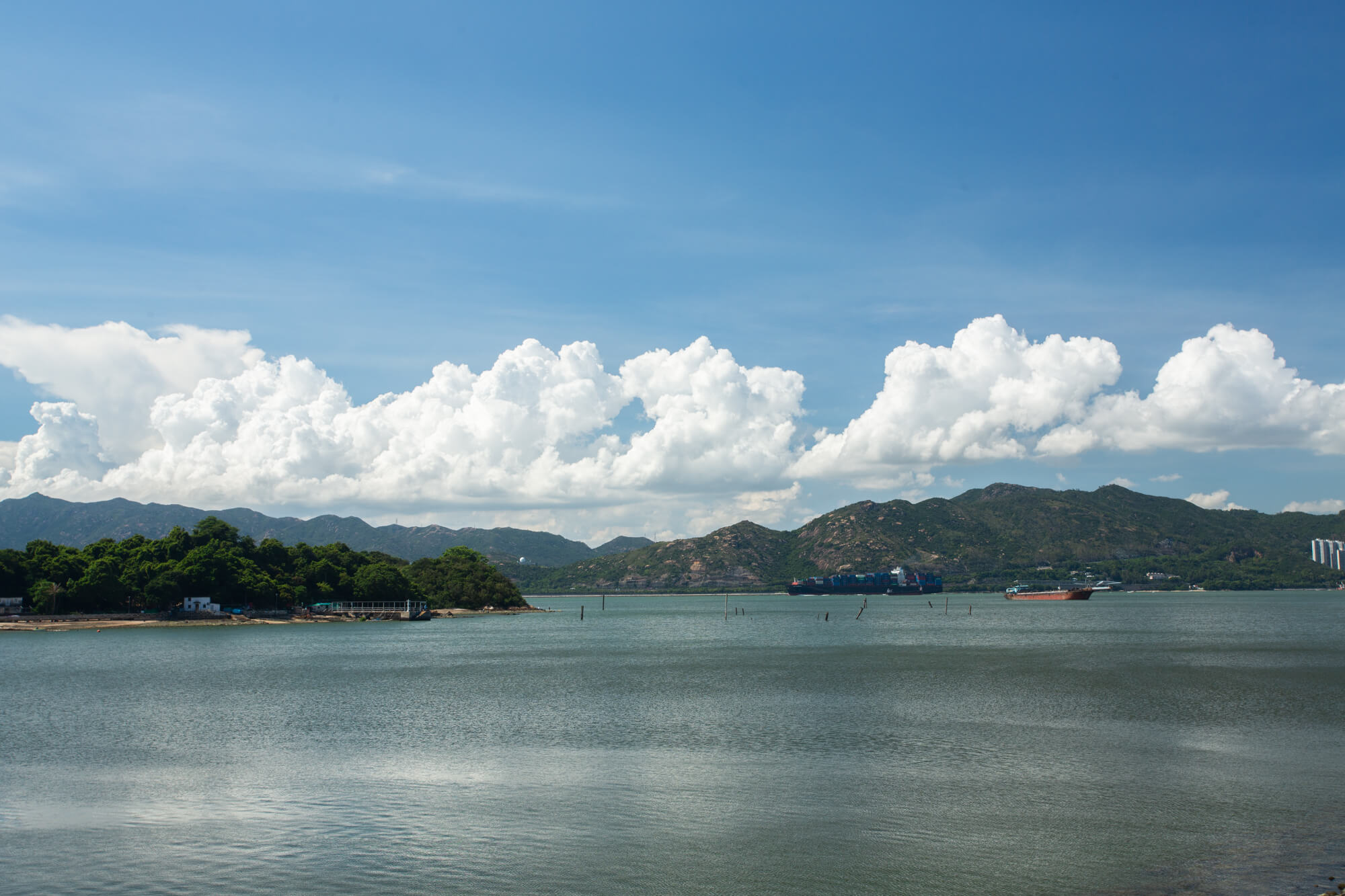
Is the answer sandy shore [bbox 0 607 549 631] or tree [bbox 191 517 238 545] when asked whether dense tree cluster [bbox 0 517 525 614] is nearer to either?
tree [bbox 191 517 238 545]

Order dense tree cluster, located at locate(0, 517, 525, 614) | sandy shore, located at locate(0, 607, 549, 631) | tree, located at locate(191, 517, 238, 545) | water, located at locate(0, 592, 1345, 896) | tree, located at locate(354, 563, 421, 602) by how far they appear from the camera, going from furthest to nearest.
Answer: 1. tree, located at locate(354, 563, 421, 602)
2. tree, located at locate(191, 517, 238, 545)
3. dense tree cluster, located at locate(0, 517, 525, 614)
4. sandy shore, located at locate(0, 607, 549, 631)
5. water, located at locate(0, 592, 1345, 896)

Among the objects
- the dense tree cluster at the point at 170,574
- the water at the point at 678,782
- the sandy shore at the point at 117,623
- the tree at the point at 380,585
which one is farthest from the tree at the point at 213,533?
the water at the point at 678,782

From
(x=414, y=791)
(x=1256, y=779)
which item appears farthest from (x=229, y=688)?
(x=1256, y=779)

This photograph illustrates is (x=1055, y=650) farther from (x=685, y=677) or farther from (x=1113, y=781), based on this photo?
(x=1113, y=781)

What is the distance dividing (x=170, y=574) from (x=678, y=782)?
13875 centimetres

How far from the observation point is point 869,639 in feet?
384

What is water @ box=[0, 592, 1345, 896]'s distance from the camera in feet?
69.0

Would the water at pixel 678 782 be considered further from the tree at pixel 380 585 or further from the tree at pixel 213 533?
the tree at pixel 380 585

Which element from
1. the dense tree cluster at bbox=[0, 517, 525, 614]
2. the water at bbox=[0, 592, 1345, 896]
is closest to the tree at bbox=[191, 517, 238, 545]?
the dense tree cluster at bbox=[0, 517, 525, 614]

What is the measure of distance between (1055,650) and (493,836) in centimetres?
8122

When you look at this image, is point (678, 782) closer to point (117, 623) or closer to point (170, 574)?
point (117, 623)

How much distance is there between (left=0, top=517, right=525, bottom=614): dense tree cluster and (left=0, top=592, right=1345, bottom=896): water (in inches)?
3261

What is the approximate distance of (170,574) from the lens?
145000mm

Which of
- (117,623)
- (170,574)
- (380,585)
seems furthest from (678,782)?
(380,585)
